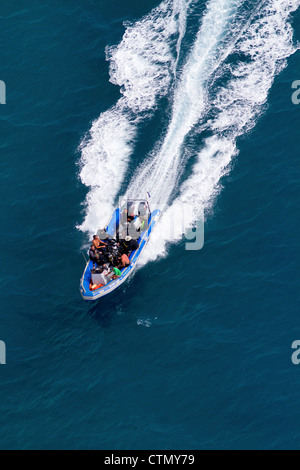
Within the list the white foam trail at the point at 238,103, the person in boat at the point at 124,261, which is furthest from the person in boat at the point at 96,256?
the white foam trail at the point at 238,103

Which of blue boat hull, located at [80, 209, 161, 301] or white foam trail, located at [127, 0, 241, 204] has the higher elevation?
white foam trail, located at [127, 0, 241, 204]

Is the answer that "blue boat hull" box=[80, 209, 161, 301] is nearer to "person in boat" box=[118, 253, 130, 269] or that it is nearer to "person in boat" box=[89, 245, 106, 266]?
"person in boat" box=[118, 253, 130, 269]

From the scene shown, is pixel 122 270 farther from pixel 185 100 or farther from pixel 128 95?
pixel 128 95

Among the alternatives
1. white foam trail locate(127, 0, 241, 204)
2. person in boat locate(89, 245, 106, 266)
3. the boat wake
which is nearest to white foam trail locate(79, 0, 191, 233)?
the boat wake

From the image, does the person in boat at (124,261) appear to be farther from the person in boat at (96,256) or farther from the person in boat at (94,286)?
the person in boat at (94,286)

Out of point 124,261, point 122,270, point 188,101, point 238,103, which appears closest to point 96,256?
point 124,261

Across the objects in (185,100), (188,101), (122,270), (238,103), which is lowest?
(122,270)
